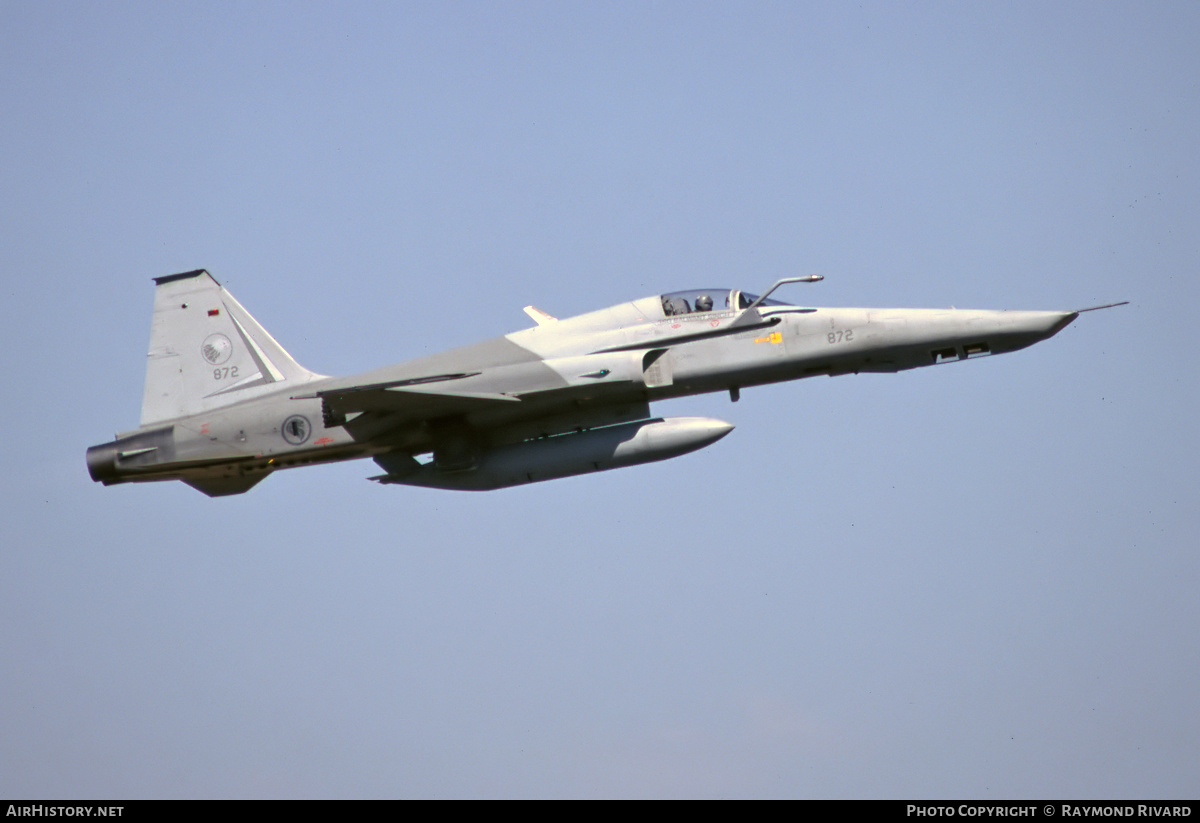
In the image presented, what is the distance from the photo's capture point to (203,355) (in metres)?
26.2

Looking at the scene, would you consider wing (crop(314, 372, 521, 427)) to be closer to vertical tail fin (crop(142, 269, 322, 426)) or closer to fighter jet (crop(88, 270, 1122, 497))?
fighter jet (crop(88, 270, 1122, 497))

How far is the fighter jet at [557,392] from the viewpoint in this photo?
2391 cm

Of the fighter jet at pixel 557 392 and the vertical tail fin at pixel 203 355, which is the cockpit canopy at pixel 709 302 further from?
the vertical tail fin at pixel 203 355

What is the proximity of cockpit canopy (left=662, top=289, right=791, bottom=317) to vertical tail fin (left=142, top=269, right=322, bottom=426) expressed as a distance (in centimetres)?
603

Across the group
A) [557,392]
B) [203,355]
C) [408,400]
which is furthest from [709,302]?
[203,355]

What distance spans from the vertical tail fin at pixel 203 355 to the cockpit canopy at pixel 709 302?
6032 mm

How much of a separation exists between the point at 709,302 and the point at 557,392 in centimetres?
280

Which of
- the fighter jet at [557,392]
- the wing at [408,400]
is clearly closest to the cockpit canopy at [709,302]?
the fighter jet at [557,392]

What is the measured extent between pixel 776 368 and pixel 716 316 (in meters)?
1.23

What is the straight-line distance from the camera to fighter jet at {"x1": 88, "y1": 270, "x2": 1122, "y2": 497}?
Answer: 23906 mm

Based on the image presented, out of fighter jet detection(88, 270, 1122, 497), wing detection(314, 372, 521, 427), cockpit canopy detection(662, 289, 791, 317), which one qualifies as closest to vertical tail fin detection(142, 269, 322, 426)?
fighter jet detection(88, 270, 1122, 497)
